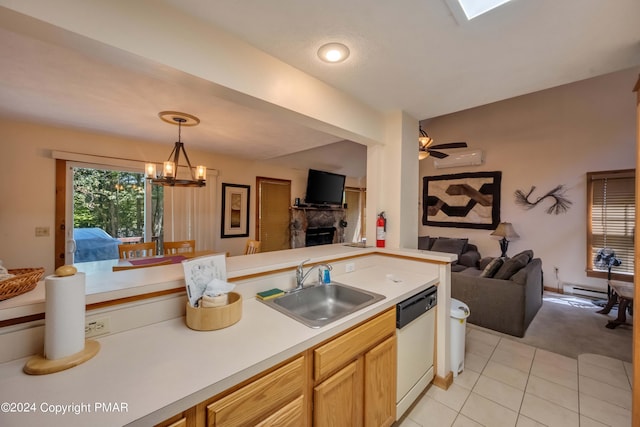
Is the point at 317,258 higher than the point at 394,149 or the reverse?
the reverse

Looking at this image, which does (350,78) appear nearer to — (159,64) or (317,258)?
(159,64)

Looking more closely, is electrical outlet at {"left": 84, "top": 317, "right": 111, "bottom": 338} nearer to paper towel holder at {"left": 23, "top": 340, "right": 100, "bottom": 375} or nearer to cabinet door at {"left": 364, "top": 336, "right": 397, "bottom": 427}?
paper towel holder at {"left": 23, "top": 340, "right": 100, "bottom": 375}

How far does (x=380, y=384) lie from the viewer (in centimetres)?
137

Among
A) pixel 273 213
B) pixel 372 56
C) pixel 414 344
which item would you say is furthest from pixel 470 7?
pixel 273 213

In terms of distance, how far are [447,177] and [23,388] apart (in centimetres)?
619

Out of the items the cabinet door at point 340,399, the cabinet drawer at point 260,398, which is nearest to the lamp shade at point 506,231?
the cabinet door at point 340,399

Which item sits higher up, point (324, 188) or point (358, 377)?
point (324, 188)

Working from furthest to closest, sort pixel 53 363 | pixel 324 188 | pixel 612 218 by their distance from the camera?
pixel 324 188
pixel 612 218
pixel 53 363

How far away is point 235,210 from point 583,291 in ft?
19.2

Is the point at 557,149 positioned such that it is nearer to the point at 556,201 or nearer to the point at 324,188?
the point at 556,201

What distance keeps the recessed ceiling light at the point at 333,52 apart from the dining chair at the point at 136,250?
123 inches

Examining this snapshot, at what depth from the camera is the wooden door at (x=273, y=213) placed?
15.8ft

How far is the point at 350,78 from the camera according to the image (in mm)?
1752

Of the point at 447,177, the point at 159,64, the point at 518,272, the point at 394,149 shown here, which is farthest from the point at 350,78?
the point at 447,177
